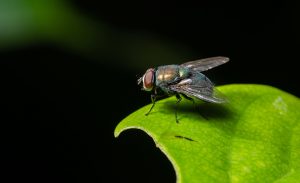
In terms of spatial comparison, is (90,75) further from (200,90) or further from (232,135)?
(232,135)

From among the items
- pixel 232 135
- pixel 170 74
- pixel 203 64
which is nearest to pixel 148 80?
pixel 170 74

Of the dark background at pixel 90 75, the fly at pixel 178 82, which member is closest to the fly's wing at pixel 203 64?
the fly at pixel 178 82

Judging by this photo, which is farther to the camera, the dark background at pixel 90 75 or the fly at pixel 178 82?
the dark background at pixel 90 75

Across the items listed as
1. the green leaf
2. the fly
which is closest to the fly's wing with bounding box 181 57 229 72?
the fly

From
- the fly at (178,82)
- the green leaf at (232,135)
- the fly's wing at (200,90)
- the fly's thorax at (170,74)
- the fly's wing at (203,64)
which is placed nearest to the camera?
the green leaf at (232,135)

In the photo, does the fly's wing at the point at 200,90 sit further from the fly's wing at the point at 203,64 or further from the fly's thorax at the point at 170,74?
the fly's wing at the point at 203,64

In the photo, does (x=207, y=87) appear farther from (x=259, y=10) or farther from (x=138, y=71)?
(x=259, y=10)

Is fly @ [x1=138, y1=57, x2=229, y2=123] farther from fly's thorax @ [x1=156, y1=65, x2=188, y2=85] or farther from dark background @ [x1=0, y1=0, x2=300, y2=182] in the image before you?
dark background @ [x1=0, y1=0, x2=300, y2=182]
